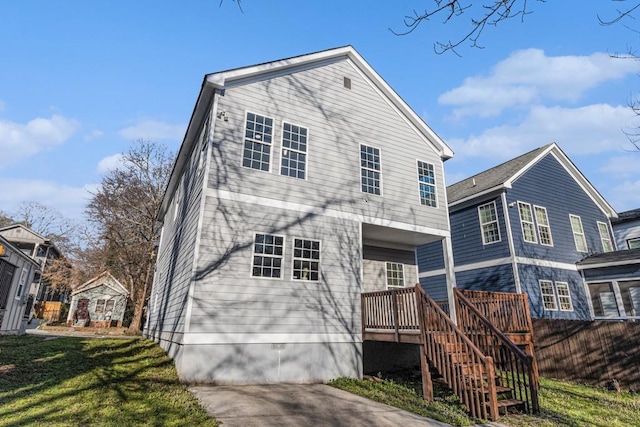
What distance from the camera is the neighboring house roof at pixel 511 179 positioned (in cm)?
1645

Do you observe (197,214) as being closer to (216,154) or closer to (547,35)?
(216,154)

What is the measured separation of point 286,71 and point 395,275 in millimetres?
8300

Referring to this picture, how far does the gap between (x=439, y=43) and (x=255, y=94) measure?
7.16 metres

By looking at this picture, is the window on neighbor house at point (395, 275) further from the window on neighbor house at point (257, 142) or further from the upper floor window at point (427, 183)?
the window on neighbor house at point (257, 142)

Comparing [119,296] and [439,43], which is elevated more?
[439,43]

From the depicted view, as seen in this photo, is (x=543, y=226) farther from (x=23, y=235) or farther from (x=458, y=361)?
(x=23, y=235)

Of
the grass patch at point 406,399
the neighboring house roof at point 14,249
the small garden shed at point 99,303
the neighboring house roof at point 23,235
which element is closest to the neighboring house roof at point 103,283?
→ the small garden shed at point 99,303

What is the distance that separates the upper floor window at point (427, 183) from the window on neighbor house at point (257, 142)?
5.93 metres

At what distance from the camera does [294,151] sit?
1028 cm

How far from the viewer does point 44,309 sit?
115ft

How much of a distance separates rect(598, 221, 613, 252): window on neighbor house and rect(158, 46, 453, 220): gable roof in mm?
13138

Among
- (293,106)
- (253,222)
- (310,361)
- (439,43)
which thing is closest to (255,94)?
(293,106)

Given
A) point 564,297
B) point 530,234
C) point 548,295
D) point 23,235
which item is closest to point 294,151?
point 530,234

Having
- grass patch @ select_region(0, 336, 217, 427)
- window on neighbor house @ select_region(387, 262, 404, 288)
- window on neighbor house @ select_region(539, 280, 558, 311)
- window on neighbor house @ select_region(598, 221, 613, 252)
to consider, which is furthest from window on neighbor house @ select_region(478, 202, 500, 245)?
grass patch @ select_region(0, 336, 217, 427)
